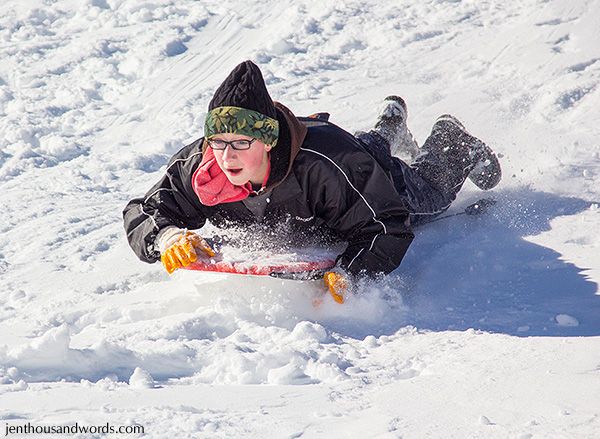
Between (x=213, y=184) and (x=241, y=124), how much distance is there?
1.01 feet

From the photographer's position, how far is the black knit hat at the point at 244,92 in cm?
332

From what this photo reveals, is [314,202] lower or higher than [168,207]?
lower

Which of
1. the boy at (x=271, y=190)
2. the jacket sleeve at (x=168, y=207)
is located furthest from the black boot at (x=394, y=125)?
the jacket sleeve at (x=168, y=207)

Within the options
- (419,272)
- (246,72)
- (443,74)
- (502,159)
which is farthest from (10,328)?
(443,74)

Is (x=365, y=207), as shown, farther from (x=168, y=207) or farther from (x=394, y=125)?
(x=394, y=125)

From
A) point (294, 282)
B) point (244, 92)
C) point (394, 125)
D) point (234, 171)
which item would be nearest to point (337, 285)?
point (294, 282)

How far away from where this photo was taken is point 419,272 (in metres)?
3.86

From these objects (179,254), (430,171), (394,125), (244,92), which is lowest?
(430,171)

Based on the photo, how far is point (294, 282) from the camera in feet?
11.6

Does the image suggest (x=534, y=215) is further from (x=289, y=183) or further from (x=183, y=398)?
(x=183, y=398)

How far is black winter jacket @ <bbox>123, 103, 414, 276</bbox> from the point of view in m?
3.51

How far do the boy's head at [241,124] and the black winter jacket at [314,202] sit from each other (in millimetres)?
111

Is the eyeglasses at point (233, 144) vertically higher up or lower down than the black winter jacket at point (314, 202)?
higher up

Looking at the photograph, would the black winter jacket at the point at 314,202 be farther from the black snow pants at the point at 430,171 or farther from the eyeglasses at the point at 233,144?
the black snow pants at the point at 430,171
